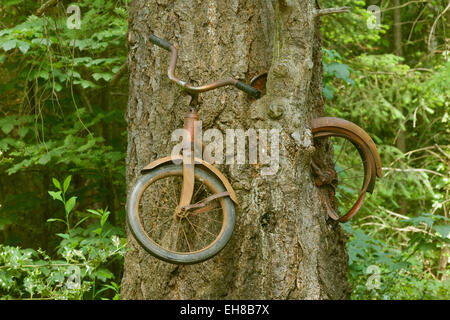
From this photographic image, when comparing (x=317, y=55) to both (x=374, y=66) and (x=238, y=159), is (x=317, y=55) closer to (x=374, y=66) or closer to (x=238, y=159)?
(x=238, y=159)

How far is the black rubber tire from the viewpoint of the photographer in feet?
7.17

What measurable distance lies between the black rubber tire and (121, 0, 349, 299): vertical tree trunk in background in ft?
0.78

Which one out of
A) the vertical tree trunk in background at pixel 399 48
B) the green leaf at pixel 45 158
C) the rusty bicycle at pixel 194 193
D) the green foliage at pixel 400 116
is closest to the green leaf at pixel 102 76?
the green leaf at pixel 45 158

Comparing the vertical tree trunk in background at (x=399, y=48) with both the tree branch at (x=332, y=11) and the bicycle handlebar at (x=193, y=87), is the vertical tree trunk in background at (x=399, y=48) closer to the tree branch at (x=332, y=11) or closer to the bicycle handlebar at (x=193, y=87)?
the tree branch at (x=332, y=11)

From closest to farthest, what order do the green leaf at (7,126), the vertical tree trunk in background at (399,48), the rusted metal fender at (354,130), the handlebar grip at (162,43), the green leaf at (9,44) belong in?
the handlebar grip at (162,43) < the rusted metal fender at (354,130) < the green leaf at (9,44) < the green leaf at (7,126) < the vertical tree trunk in background at (399,48)

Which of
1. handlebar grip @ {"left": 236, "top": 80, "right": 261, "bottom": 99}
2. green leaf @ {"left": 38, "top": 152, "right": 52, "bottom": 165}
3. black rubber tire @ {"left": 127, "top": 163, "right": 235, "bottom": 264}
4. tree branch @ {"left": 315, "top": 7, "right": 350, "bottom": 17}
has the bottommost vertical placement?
black rubber tire @ {"left": 127, "top": 163, "right": 235, "bottom": 264}

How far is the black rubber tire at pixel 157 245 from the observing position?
219cm

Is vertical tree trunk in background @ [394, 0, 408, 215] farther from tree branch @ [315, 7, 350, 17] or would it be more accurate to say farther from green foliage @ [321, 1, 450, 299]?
tree branch @ [315, 7, 350, 17]

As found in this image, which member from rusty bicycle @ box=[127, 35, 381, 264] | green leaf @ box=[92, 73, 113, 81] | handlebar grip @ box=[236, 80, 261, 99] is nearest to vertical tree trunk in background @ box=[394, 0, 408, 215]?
green leaf @ box=[92, 73, 113, 81]

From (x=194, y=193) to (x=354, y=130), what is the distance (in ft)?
2.94

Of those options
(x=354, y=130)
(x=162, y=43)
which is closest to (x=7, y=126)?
(x=162, y=43)

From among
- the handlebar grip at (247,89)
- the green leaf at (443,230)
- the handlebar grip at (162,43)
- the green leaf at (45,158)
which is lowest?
the green leaf at (443,230)

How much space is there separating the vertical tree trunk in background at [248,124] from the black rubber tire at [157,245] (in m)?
0.24

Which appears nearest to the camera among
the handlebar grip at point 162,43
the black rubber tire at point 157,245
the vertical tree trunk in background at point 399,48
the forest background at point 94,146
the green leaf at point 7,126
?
the black rubber tire at point 157,245
